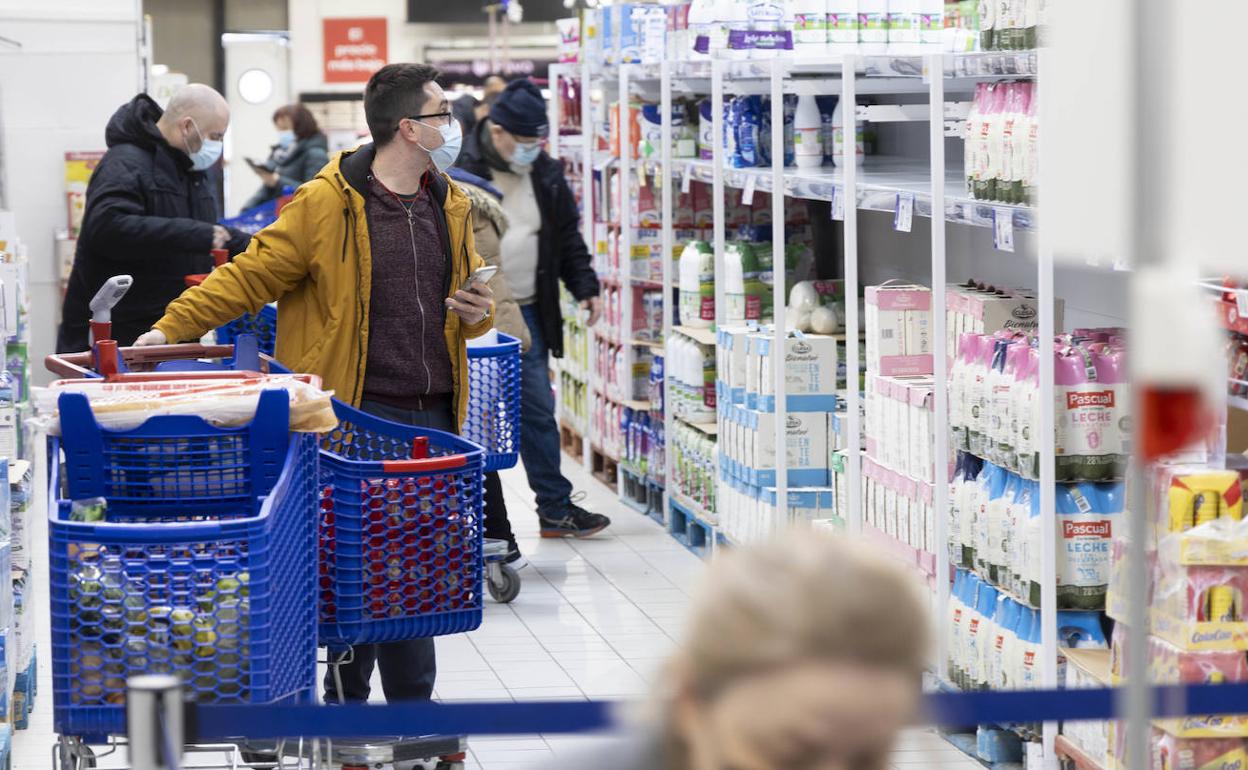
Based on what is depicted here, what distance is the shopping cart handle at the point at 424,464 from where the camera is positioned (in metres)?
4.06

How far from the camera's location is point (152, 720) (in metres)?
2.27

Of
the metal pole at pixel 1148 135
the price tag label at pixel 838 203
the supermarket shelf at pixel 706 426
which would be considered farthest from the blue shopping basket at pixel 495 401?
the metal pole at pixel 1148 135

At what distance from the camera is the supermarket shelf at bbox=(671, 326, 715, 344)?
25.6ft

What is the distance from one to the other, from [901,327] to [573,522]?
10.3 ft

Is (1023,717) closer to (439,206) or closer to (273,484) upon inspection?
(273,484)

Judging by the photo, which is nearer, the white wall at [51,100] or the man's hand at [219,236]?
the man's hand at [219,236]

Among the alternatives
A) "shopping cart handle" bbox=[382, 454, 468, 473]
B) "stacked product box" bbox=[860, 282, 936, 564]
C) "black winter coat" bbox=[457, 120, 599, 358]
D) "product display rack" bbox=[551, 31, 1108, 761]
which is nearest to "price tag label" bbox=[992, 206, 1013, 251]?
"product display rack" bbox=[551, 31, 1108, 761]

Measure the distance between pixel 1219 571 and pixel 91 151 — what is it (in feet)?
32.6

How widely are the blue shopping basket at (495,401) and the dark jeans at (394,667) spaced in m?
1.00

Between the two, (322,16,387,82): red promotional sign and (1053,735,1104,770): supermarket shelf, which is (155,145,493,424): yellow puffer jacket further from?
(322,16,387,82): red promotional sign

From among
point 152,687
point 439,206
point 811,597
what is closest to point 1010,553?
point 439,206

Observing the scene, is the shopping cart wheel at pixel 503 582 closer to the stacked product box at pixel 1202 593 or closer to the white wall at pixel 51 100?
the stacked product box at pixel 1202 593

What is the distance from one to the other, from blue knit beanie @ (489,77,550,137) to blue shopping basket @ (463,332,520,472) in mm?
2107

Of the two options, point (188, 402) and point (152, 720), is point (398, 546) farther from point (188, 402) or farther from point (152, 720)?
point (152, 720)
